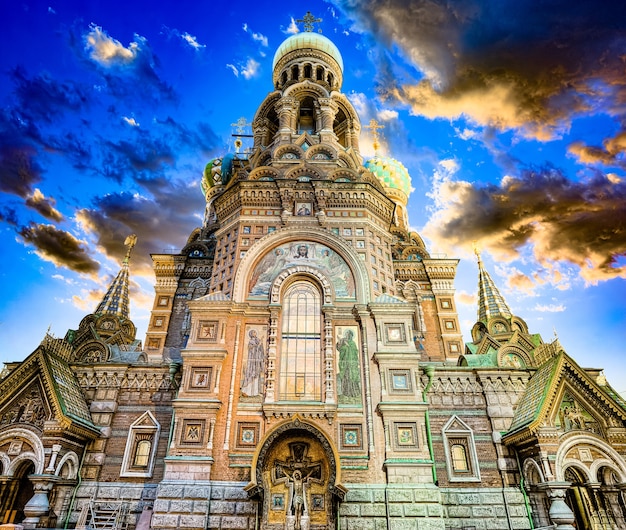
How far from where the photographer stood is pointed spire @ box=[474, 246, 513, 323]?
79.0 feet

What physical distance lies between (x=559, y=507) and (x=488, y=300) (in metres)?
12.8

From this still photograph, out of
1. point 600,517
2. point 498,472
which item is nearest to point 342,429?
point 498,472

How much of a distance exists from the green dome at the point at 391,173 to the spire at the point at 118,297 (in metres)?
18.9

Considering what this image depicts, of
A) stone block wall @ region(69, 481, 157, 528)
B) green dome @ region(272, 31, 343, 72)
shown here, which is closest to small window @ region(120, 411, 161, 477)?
stone block wall @ region(69, 481, 157, 528)

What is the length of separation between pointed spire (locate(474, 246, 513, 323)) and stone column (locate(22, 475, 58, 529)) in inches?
809

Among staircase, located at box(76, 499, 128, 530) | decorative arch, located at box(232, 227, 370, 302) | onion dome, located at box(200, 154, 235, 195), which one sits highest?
onion dome, located at box(200, 154, 235, 195)

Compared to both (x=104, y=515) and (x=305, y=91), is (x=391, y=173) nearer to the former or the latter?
(x=305, y=91)

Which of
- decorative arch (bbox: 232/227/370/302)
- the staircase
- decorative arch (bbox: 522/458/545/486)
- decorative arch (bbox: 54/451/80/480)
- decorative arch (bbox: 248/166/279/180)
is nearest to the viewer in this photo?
the staircase

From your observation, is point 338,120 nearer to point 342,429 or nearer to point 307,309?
point 307,309

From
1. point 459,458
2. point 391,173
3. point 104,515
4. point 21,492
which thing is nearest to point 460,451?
point 459,458

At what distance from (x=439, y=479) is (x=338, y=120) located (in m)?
22.0

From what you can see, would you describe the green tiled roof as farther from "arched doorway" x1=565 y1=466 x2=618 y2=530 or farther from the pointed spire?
the pointed spire

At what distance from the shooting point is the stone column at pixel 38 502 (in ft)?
43.5

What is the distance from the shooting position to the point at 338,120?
2922cm
